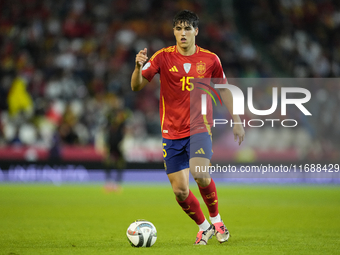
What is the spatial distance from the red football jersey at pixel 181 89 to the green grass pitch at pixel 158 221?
51.9 inches

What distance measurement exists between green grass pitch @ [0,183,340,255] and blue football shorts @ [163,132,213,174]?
90 cm

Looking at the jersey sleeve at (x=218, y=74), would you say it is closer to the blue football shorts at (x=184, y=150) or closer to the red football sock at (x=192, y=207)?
the blue football shorts at (x=184, y=150)

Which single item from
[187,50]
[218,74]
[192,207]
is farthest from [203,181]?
[187,50]

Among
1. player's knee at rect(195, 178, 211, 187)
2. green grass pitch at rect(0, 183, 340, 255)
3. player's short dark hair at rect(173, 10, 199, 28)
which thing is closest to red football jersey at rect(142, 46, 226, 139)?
player's short dark hair at rect(173, 10, 199, 28)

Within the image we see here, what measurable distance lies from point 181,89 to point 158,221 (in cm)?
328

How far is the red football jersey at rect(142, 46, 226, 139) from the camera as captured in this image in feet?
20.1

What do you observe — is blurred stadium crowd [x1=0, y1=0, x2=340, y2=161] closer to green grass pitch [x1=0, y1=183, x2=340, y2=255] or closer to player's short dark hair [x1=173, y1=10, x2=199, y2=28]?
green grass pitch [x1=0, y1=183, x2=340, y2=255]

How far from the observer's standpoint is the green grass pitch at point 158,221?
5.81m

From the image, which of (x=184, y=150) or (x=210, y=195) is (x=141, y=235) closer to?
(x=210, y=195)

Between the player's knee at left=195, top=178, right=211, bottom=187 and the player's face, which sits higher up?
the player's face

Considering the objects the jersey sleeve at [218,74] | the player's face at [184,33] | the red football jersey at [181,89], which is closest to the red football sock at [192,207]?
the red football jersey at [181,89]

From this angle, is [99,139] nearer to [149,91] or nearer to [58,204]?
[149,91]

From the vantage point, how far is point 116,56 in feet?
68.4

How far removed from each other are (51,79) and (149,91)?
11.6ft
